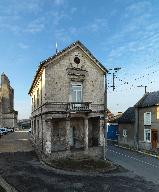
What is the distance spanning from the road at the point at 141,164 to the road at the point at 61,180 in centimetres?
144

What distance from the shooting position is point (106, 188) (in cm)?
2011

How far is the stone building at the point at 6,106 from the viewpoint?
276 feet

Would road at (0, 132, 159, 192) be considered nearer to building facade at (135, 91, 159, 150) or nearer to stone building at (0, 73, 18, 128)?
building facade at (135, 91, 159, 150)

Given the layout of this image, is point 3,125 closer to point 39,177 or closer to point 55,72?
point 55,72

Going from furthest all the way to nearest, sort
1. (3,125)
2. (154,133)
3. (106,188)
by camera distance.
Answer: (3,125) → (154,133) → (106,188)

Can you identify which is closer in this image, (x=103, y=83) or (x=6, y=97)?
(x=103, y=83)

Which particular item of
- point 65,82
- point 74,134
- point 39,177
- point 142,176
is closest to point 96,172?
point 142,176

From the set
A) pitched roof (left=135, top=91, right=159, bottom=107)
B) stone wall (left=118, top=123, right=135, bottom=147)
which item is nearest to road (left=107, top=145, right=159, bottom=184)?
stone wall (left=118, top=123, right=135, bottom=147)

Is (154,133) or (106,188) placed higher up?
(154,133)

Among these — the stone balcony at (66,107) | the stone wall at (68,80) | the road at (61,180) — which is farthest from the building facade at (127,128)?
the road at (61,180)

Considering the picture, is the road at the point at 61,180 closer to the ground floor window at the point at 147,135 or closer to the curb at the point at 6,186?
the curb at the point at 6,186

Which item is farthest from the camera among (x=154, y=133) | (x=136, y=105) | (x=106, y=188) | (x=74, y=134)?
(x=136, y=105)

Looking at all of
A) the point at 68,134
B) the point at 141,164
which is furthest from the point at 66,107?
the point at 141,164

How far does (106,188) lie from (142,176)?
224 inches
